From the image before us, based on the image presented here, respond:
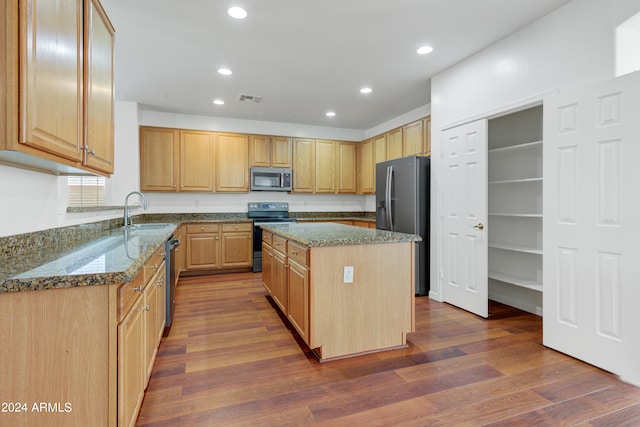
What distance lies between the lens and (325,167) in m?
6.09

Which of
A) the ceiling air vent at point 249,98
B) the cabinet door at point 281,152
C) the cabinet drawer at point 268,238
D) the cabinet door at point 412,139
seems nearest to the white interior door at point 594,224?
the cabinet door at point 412,139

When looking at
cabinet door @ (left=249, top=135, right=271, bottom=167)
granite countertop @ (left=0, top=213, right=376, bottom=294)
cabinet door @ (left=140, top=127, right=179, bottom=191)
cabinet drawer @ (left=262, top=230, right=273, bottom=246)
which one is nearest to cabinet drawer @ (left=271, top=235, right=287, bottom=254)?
cabinet drawer @ (left=262, top=230, right=273, bottom=246)

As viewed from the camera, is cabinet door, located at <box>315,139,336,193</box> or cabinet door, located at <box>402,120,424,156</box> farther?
cabinet door, located at <box>315,139,336,193</box>

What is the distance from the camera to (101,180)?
4465mm

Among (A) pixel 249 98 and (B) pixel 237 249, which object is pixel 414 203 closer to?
(A) pixel 249 98

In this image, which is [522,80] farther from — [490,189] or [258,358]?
[258,358]

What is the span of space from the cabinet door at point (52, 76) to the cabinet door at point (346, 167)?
15.7ft

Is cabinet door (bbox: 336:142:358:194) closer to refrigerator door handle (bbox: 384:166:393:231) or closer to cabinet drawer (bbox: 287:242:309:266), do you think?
refrigerator door handle (bbox: 384:166:393:231)

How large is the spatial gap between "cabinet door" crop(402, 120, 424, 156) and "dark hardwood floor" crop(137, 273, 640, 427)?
257cm

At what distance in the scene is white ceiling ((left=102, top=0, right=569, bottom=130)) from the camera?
8.18 feet

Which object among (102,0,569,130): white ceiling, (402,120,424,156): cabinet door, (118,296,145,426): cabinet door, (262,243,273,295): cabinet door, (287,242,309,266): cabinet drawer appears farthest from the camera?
(402,120,424,156): cabinet door

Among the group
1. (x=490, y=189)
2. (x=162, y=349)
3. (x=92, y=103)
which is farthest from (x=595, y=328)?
(x=92, y=103)

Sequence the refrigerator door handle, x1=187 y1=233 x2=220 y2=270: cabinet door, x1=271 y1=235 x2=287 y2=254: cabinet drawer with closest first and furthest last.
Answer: x1=271 y1=235 x2=287 y2=254: cabinet drawer, the refrigerator door handle, x1=187 y1=233 x2=220 y2=270: cabinet door

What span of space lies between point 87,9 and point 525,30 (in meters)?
3.21
